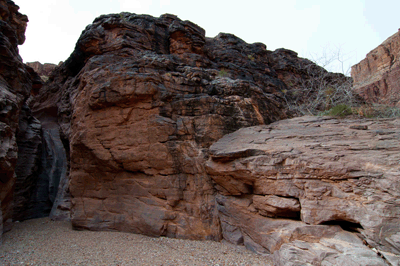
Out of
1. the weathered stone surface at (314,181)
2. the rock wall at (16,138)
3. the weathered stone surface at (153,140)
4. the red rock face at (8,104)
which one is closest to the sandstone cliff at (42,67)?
the rock wall at (16,138)

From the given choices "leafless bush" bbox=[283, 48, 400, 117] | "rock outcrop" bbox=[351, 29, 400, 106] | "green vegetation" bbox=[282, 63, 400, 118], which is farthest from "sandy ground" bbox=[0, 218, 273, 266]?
"rock outcrop" bbox=[351, 29, 400, 106]

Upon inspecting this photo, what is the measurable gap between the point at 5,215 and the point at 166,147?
6909mm

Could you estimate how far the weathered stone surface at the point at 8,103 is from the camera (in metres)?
7.98

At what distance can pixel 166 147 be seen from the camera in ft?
25.8

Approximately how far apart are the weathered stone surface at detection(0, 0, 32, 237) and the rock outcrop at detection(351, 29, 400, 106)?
98.0ft

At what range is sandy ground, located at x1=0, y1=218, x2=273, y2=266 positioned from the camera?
5.85m

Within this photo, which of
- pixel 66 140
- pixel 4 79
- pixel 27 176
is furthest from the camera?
pixel 66 140

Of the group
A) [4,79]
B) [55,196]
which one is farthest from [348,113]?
[55,196]

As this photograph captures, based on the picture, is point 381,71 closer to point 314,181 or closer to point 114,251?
point 314,181

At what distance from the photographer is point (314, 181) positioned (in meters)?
5.43

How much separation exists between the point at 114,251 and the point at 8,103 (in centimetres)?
709

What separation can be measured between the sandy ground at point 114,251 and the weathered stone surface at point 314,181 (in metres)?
0.71

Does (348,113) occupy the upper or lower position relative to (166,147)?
upper

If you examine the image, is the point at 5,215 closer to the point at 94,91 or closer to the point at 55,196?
the point at 55,196
